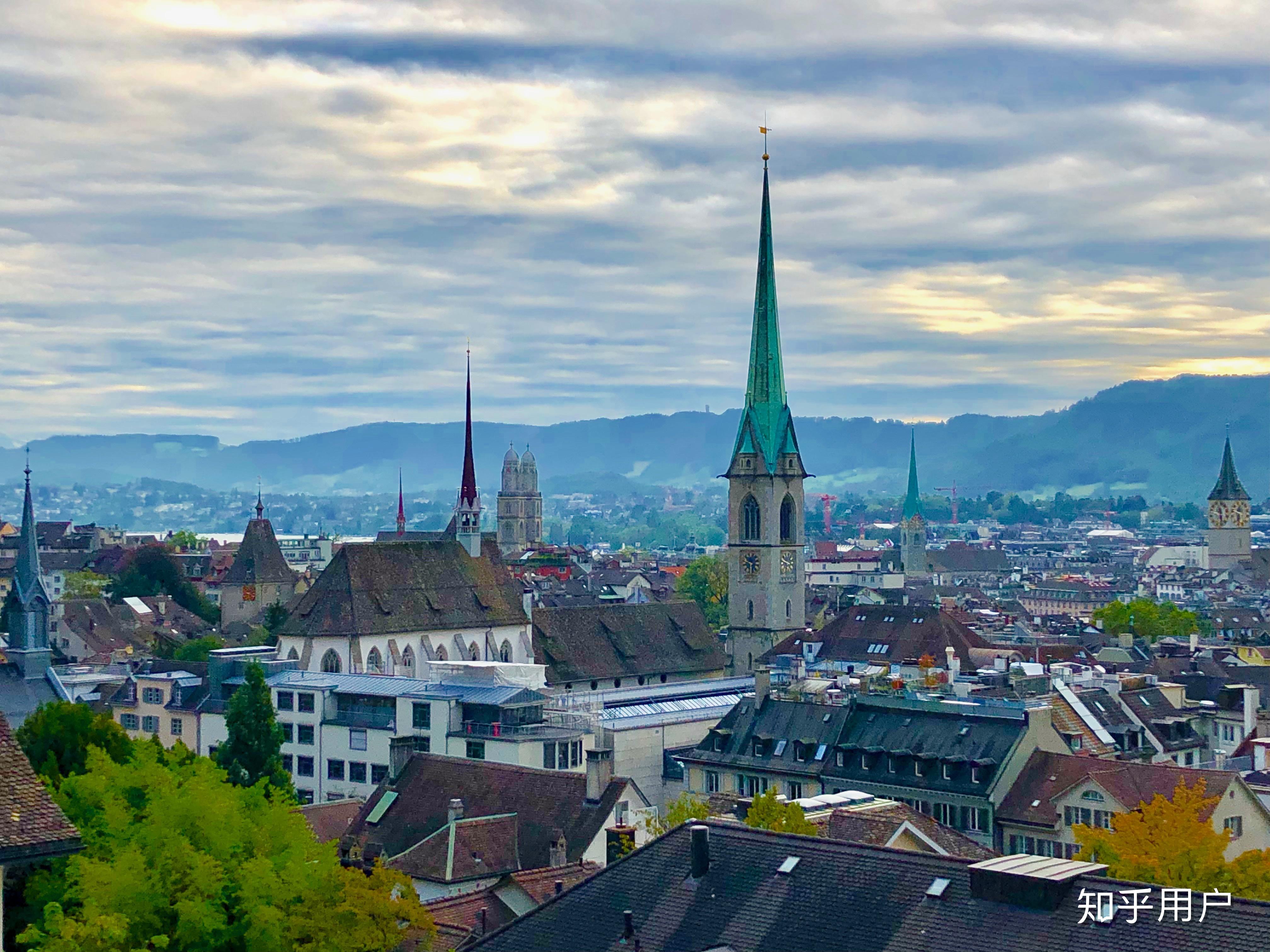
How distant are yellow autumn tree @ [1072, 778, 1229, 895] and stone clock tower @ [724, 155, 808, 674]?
78.5 metres

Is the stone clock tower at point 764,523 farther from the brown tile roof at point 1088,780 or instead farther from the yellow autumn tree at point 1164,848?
the yellow autumn tree at point 1164,848

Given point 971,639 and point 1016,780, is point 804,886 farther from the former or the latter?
point 971,639

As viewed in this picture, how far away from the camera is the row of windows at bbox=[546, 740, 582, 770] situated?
243 feet

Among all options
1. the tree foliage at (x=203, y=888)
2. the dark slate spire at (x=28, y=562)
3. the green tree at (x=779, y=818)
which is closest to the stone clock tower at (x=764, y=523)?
the dark slate spire at (x=28, y=562)

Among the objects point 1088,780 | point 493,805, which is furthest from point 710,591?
point 493,805

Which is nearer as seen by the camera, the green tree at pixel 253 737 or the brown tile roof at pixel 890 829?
the brown tile roof at pixel 890 829

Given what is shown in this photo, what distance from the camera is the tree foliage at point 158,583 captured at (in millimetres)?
165125

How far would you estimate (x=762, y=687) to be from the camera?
258ft

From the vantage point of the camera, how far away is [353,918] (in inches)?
1334

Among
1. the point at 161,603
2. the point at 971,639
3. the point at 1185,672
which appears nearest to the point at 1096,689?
the point at 1185,672

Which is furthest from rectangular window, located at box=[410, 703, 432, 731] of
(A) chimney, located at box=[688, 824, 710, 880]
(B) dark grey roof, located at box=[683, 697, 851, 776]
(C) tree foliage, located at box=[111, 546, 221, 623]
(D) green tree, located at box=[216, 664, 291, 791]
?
(C) tree foliage, located at box=[111, 546, 221, 623]

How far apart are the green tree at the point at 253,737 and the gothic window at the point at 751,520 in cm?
6245

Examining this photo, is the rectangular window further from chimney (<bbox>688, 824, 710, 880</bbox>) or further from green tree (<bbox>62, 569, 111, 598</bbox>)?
green tree (<bbox>62, 569, 111, 598</bbox>)

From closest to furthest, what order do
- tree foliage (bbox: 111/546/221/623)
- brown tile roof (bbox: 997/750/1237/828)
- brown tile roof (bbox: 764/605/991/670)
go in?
brown tile roof (bbox: 997/750/1237/828) → brown tile roof (bbox: 764/605/991/670) → tree foliage (bbox: 111/546/221/623)
